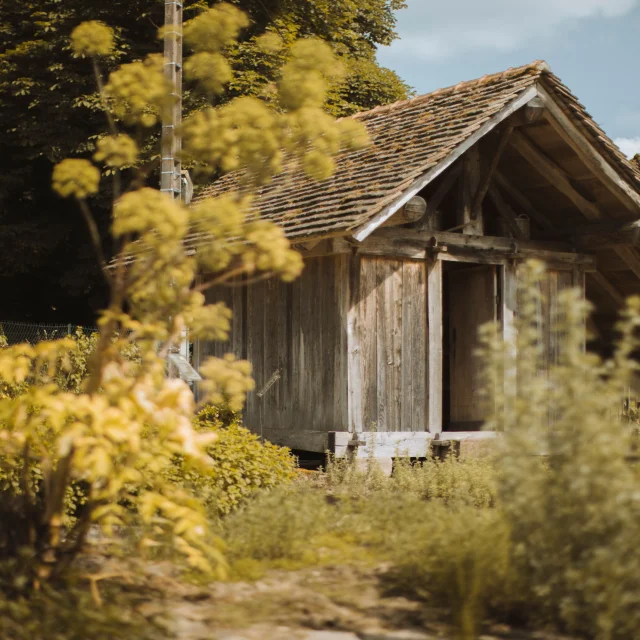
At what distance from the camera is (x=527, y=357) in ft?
14.6

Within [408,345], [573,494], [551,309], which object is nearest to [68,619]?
[573,494]

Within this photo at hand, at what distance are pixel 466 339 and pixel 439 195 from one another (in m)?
2.65

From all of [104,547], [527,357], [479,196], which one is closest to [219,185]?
[479,196]

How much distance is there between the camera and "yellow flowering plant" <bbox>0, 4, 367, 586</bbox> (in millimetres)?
4594

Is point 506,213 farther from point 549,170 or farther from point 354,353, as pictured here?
point 354,353

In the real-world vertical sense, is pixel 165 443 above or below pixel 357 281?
below

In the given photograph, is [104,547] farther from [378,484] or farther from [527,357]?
[378,484]

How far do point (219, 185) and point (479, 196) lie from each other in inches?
256

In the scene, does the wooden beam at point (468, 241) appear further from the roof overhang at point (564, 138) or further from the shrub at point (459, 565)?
the shrub at point (459, 565)

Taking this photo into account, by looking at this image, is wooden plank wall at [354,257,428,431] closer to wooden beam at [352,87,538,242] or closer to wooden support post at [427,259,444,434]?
wooden support post at [427,259,444,434]

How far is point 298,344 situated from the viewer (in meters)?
11.6

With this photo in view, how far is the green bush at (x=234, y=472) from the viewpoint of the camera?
7.07m

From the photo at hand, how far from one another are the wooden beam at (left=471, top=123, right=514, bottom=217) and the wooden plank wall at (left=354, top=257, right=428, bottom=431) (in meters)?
1.19

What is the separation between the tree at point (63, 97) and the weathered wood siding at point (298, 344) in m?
8.72
